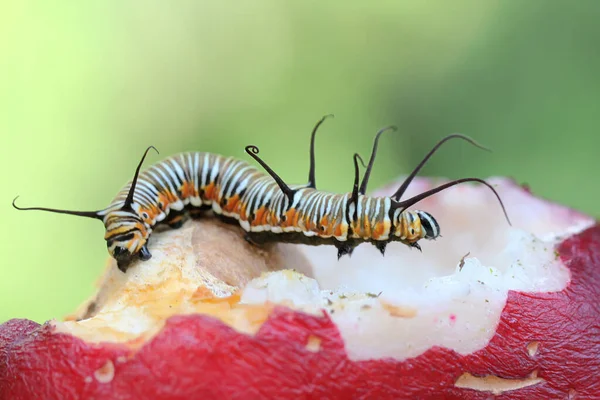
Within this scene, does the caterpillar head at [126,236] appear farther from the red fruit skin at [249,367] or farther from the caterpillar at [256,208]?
the red fruit skin at [249,367]

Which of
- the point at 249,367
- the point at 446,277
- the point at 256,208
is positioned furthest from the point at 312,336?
the point at 256,208

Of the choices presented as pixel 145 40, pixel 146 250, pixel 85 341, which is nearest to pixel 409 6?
pixel 145 40

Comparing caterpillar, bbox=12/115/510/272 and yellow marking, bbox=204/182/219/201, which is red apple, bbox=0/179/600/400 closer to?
caterpillar, bbox=12/115/510/272

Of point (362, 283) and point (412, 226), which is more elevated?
point (412, 226)

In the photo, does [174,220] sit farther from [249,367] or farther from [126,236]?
[249,367]

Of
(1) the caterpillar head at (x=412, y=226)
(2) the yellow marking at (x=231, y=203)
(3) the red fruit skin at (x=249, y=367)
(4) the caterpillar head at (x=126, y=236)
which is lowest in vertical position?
(3) the red fruit skin at (x=249, y=367)

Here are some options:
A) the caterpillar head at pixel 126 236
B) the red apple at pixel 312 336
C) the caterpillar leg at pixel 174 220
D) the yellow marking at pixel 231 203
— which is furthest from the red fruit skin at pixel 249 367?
the yellow marking at pixel 231 203

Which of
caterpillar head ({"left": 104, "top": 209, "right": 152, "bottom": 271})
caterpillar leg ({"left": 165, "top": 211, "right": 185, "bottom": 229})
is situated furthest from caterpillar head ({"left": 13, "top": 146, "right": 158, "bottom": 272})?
caterpillar leg ({"left": 165, "top": 211, "right": 185, "bottom": 229})

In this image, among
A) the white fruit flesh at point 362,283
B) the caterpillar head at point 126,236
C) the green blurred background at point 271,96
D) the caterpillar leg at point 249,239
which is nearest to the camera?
the white fruit flesh at point 362,283
